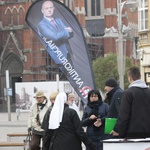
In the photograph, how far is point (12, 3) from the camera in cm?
6888

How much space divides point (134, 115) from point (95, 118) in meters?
1.92

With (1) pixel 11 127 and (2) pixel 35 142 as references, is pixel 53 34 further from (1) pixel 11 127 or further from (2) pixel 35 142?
(1) pixel 11 127

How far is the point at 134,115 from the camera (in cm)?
800

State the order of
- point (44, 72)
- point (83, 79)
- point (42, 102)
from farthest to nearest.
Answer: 1. point (44, 72)
2. point (83, 79)
3. point (42, 102)

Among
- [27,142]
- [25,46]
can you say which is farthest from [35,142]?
[25,46]

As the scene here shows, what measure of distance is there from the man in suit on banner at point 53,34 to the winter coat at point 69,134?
418 inches

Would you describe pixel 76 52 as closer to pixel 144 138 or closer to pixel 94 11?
pixel 144 138

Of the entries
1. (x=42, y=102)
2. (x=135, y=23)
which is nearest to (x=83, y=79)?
(x=42, y=102)

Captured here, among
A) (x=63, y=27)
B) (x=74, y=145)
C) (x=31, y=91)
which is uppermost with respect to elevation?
(x=63, y=27)

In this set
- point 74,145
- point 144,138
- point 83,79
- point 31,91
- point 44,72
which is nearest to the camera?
point 144,138

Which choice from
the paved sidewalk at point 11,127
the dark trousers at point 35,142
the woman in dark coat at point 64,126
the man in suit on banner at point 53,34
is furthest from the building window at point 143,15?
the woman in dark coat at point 64,126

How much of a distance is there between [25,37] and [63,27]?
47.9 m

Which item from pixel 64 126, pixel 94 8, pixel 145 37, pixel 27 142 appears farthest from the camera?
pixel 94 8

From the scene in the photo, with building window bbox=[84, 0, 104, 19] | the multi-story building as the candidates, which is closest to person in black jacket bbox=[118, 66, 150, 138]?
the multi-story building
